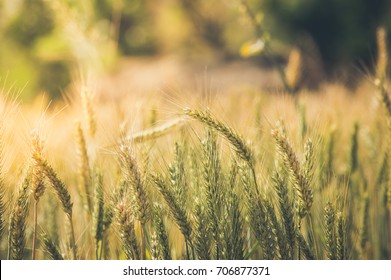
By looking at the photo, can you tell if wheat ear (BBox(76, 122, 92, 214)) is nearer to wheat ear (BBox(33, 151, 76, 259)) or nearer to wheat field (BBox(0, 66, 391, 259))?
wheat field (BBox(0, 66, 391, 259))

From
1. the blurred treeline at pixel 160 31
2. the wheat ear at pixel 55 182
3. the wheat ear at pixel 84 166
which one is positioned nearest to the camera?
the wheat ear at pixel 55 182

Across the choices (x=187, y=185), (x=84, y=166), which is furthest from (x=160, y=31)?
(x=187, y=185)

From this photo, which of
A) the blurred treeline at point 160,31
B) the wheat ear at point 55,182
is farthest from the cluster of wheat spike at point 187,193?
the blurred treeline at point 160,31

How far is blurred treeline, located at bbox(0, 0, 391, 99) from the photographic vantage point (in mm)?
6312

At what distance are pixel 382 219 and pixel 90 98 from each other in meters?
0.99

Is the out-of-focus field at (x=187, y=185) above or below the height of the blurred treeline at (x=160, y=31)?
below

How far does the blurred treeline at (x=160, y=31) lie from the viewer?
6.31m

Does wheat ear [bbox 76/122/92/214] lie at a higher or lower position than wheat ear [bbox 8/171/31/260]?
higher

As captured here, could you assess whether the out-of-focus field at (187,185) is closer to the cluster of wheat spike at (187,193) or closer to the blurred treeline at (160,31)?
the cluster of wheat spike at (187,193)

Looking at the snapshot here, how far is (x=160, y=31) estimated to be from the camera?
1066 centimetres

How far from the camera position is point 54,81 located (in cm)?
715

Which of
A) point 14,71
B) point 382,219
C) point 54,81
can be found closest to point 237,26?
point 54,81

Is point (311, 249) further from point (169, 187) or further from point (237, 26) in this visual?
point (237, 26)

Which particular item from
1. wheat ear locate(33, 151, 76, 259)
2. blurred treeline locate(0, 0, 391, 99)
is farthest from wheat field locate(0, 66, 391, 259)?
blurred treeline locate(0, 0, 391, 99)
